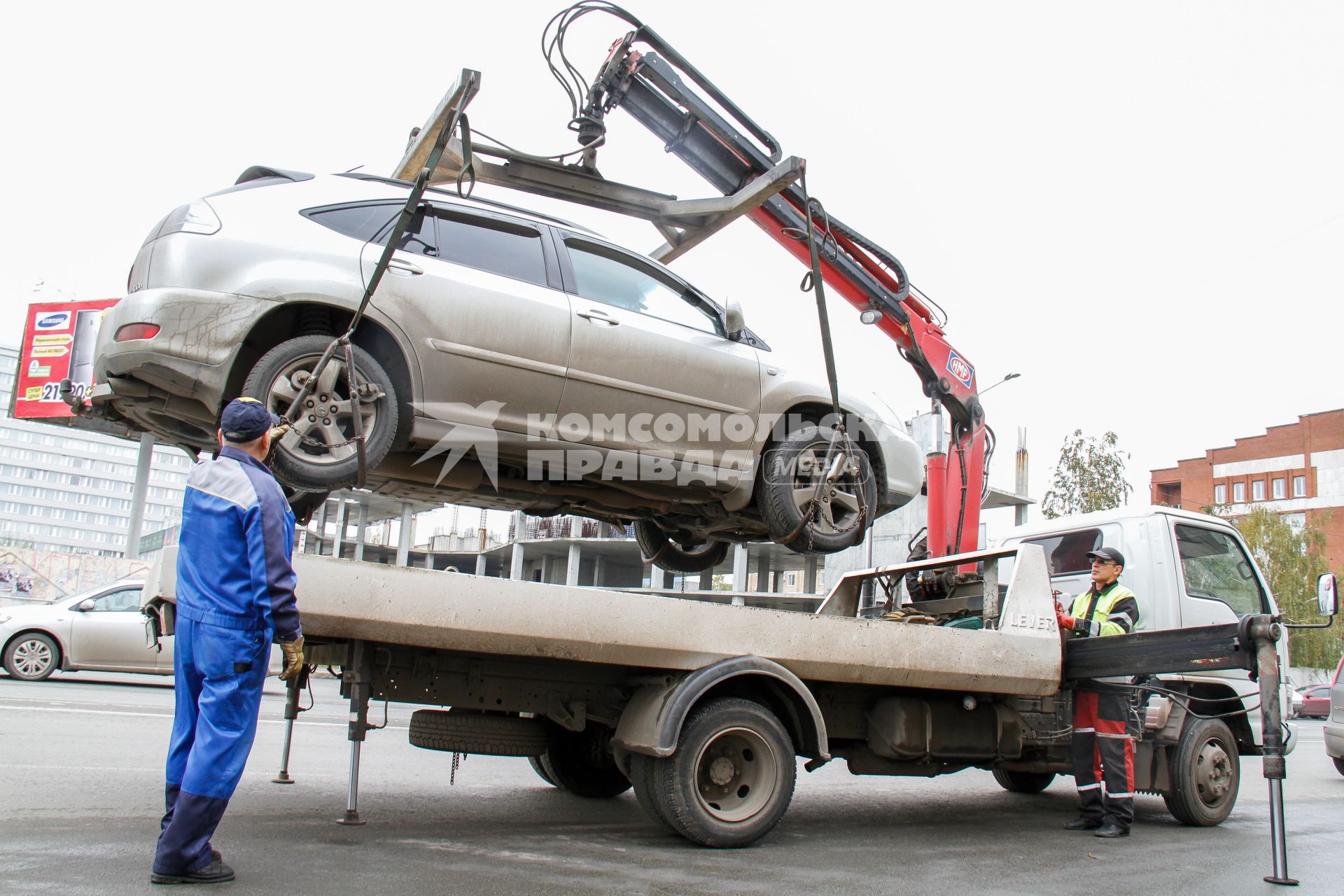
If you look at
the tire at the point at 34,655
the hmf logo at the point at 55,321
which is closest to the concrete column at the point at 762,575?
the hmf logo at the point at 55,321

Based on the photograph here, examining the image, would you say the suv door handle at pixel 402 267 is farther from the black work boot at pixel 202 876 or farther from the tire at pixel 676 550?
the tire at pixel 676 550

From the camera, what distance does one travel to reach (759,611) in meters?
4.54

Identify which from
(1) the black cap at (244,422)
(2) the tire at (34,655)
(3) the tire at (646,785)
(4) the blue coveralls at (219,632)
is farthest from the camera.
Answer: (2) the tire at (34,655)

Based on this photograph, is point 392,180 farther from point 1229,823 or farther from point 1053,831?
point 1229,823

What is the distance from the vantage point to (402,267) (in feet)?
15.6

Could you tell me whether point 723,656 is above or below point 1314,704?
above

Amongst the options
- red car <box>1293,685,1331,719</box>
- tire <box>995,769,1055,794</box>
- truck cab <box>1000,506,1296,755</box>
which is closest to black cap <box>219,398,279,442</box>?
truck cab <box>1000,506,1296,755</box>

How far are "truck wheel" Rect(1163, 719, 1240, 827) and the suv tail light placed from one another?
6065 millimetres

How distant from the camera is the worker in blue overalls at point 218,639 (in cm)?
321

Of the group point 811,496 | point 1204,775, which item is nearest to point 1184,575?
point 1204,775

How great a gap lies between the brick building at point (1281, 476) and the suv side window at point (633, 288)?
48.5 metres

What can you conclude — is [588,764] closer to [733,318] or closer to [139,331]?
[733,318]

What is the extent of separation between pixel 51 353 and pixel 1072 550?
1187 inches

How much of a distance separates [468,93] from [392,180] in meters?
0.72
